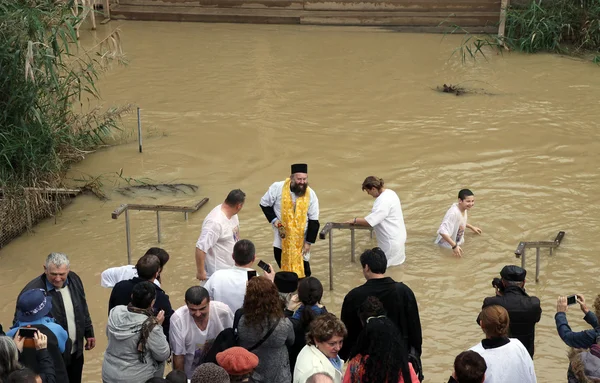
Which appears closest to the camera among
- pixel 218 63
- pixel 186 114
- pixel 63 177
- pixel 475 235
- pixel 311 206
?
pixel 311 206

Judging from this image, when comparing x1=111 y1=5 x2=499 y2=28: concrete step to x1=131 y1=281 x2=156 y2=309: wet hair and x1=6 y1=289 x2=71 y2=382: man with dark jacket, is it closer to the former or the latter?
x1=131 y1=281 x2=156 y2=309: wet hair

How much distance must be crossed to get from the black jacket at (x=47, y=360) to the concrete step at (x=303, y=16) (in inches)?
627

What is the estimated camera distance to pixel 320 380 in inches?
208

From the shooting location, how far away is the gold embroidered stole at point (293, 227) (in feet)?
29.0

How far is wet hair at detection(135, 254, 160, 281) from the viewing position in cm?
636

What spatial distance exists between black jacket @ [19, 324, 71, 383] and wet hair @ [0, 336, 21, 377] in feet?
1.30

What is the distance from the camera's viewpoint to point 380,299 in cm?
639

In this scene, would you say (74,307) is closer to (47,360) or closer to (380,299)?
(47,360)

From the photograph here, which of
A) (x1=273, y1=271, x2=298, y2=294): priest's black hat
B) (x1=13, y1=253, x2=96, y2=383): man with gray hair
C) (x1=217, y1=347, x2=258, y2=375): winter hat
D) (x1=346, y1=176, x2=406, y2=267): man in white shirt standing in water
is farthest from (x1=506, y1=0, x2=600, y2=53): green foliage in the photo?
→ (x1=217, y1=347, x2=258, y2=375): winter hat

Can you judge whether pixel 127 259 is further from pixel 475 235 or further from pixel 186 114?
pixel 186 114

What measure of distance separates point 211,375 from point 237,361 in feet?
1.20

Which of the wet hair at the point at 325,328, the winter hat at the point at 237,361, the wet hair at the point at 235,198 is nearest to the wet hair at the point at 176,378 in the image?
the winter hat at the point at 237,361

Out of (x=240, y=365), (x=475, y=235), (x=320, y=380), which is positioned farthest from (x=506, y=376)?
(x=475, y=235)

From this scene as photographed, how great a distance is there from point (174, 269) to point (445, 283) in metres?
3.05
